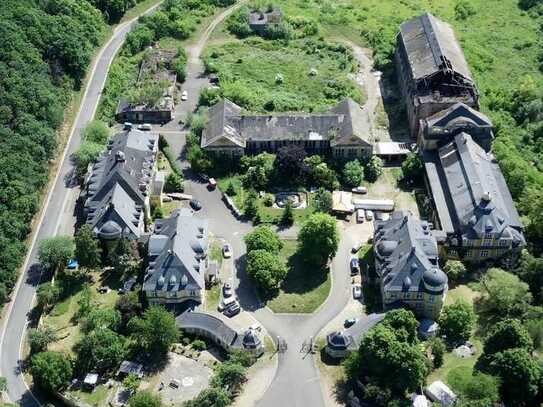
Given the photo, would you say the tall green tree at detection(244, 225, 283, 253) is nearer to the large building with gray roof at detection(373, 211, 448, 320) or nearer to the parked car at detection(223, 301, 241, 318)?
the parked car at detection(223, 301, 241, 318)

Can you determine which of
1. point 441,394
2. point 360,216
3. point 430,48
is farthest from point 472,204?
point 430,48

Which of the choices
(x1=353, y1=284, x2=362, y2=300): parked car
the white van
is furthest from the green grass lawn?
the white van

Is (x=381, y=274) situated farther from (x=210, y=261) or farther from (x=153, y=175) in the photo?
(x=153, y=175)

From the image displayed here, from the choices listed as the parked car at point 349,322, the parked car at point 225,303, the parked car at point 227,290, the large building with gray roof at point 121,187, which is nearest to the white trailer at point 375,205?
the parked car at point 349,322

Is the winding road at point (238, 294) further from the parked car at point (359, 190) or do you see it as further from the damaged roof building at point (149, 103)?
the parked car at point (359, 190)

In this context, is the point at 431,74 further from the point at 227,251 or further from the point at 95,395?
the point at 95,395


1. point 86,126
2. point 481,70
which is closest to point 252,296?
point 86,126
